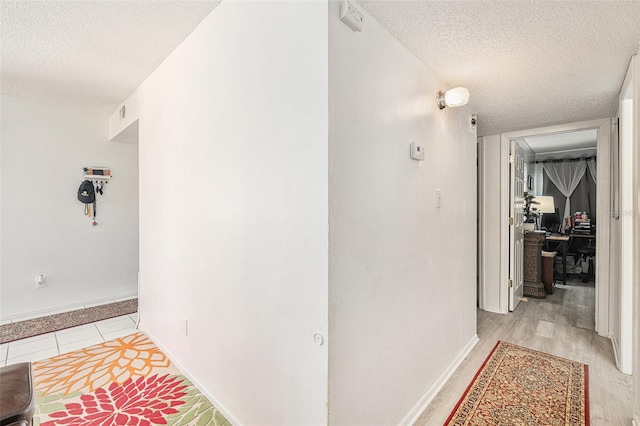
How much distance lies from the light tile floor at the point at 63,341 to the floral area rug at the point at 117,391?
0.17m

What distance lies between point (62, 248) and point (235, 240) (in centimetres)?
340

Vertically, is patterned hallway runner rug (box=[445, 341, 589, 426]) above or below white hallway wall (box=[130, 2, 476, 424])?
below

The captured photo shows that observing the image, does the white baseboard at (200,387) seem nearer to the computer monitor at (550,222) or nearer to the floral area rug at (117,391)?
the floral area rug at (117,391)

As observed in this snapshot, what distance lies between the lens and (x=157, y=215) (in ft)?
8.37

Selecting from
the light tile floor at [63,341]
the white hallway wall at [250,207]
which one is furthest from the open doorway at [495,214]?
the light tile floor at [63,341]

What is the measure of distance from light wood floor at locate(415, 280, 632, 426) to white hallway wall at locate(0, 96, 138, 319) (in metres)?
4.21

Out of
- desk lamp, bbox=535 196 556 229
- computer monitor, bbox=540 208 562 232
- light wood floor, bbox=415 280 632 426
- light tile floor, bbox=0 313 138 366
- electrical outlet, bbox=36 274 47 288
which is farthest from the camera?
computer monitor, bbox=540 208 562 232

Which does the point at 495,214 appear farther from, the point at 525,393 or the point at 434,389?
the point at 434,389

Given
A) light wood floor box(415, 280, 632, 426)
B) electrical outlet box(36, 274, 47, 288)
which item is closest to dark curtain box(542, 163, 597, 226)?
light wood floor box(415, 280, 632, 426)

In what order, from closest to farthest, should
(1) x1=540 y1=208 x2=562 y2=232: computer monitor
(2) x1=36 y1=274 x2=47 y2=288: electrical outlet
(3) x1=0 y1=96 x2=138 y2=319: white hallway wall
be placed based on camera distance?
(3) x1=0 y1=96 x2=138 y2=319: white hallway wall, (2) x1=36 y1=274 x2=47 y2=288: electrical outlet, (1) x1=540 y1=208 x2=562 y2=232: computer monitor

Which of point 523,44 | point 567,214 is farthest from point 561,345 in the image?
point 567,214

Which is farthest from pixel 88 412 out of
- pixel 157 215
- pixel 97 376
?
pixel 157 215

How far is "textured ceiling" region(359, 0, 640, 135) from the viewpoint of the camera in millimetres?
1450

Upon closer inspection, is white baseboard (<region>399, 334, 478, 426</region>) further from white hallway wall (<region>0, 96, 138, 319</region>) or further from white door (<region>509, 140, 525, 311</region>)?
white hallway wall (<region>0, 96, 138, 319</region>)
